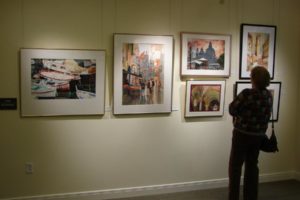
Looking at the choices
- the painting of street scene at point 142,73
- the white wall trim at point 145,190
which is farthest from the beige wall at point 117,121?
the painting of street scene at point 142,73

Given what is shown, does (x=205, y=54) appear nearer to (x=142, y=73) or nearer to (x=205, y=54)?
(x=205, y=54)

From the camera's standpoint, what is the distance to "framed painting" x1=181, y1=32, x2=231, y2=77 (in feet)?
12.6

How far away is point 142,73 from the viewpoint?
3693 mm

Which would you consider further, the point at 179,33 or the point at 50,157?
the point at 179,33

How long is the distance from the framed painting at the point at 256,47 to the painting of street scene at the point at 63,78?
1.92 metres

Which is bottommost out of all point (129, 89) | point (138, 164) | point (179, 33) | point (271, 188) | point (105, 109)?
point (271, 188)

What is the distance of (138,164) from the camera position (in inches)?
150

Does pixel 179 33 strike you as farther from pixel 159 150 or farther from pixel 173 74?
pixel 159 150

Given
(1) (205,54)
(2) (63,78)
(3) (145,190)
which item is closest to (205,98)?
(1) (205,54)

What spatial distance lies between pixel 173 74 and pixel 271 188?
1975mm

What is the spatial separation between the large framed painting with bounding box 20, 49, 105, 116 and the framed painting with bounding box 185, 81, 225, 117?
1.06 metres

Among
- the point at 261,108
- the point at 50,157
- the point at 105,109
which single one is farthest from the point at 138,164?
the point at 261,108

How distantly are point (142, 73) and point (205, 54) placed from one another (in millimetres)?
836

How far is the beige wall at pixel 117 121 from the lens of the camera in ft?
11.0
